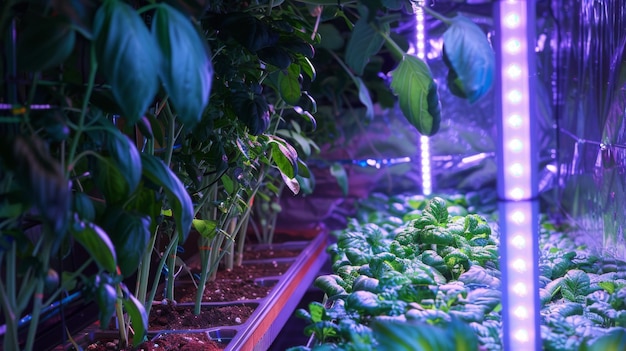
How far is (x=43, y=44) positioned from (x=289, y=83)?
744 millimetres

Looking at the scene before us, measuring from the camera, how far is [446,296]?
103 centimetres

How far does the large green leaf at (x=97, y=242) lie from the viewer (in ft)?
2.72

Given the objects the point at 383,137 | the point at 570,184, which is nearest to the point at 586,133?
the point at 570,184

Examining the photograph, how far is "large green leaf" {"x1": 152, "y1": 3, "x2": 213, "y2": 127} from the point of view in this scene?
31.2 inches

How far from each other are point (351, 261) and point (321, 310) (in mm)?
433

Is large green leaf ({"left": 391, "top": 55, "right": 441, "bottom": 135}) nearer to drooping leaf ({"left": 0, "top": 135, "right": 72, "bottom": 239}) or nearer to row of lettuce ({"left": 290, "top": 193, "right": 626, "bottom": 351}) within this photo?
row of lettuce ({"left": 290, "top": 193, "right": 626, "bottom": 351})

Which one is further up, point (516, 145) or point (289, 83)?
point (289, 83)

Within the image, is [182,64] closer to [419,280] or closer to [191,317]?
[419,280]

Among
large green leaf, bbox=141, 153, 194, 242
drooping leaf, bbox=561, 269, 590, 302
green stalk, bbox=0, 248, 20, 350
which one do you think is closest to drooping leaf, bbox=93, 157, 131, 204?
large green leaf, bbox=141, 153, 194, 242

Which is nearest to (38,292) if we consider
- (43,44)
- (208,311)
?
(43,44)

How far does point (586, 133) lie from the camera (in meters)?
1.92

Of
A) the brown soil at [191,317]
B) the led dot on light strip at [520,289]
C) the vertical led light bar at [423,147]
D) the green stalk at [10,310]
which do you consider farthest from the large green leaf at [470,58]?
the vertical led light bar at [423,147]

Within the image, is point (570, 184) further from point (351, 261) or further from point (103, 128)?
point (103, 128)

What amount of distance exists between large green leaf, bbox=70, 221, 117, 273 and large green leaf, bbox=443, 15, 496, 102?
22.0 inches
